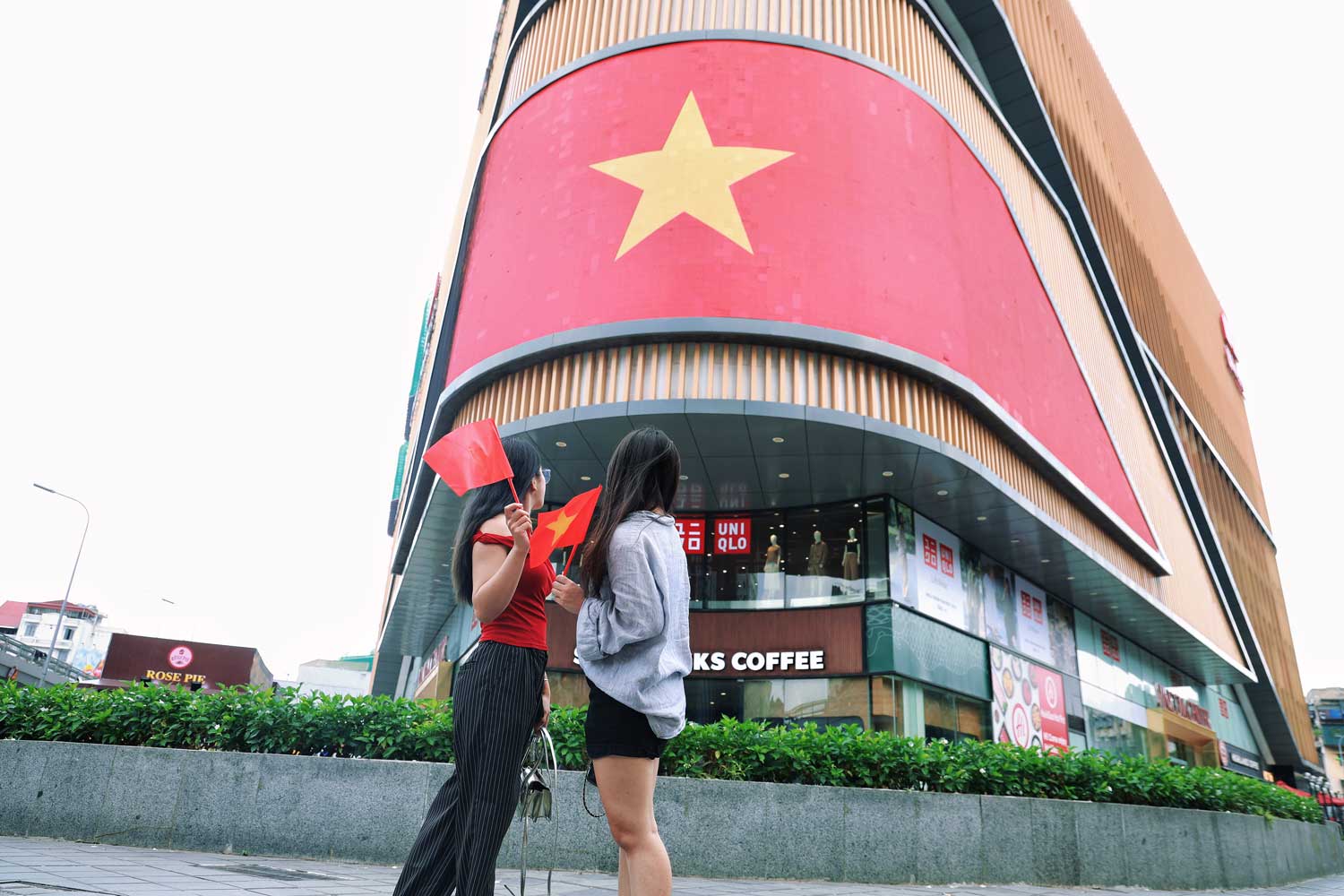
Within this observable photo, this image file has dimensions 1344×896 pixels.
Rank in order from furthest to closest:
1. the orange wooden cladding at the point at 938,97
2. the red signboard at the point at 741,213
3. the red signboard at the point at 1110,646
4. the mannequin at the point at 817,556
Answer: the red signboard at the point at 1110,646
the mannequin at the point at 817,556
the orange wooden cladding at the point at 938,97
the red signboard at the point at 741,213

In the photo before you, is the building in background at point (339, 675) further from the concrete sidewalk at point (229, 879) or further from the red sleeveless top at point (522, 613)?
the red sleeveless top at point (522, 613)

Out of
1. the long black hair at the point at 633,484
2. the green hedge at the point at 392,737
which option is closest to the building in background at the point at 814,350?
the green hedge at the point at 392,737

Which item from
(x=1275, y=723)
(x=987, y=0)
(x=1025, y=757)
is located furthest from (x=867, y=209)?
(x=1275, y=723)

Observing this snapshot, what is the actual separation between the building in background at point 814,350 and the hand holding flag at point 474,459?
8772mm

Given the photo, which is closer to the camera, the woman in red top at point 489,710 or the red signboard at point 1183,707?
the woman in red top at point 489,710

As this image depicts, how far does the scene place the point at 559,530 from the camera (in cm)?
285

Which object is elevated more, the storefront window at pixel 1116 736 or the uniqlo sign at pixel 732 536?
the uniqlo sign at pixel 732 536

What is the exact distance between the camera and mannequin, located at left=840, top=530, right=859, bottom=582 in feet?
47.2

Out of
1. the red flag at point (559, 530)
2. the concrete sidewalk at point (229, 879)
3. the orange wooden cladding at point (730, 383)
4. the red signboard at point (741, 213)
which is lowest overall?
the concrete sidewalk at point (229, 879)

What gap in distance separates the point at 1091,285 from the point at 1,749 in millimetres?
23420

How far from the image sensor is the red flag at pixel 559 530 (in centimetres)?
281

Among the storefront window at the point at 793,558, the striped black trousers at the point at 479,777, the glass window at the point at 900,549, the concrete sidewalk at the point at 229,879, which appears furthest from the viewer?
the storefront window at the point at 793,558

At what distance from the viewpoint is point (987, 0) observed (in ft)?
62.1

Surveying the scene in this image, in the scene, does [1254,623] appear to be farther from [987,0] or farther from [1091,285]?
[987,0]
